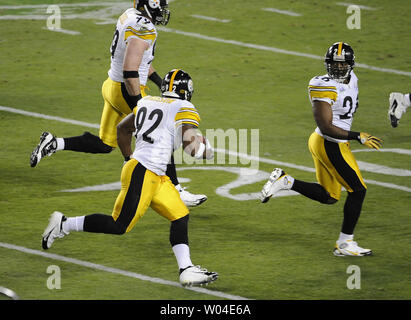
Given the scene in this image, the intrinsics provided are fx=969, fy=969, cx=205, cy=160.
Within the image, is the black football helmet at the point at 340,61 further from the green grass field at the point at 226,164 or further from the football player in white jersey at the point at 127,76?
the football player in white jersey at the point at 127,76

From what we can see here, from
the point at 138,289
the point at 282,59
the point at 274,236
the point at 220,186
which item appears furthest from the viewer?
the point at 282,59

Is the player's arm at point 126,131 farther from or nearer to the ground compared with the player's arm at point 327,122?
nearer to the ground

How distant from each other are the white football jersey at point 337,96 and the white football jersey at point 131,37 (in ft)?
6.00

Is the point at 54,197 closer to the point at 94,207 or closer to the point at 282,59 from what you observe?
the point at 94,207

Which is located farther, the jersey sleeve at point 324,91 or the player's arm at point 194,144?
the jersey sleeve at point 324,91

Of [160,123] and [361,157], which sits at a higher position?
[160,123]

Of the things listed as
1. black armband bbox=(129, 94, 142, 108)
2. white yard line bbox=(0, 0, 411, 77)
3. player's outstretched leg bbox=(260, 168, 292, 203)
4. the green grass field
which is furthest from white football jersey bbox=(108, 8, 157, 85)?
white yard line bbox=(0, 0, 411, 77)

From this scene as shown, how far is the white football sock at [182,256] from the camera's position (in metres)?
7.12

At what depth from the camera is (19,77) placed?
549 inches

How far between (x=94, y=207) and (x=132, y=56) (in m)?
1.44

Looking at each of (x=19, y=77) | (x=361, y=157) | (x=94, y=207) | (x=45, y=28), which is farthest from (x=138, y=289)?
(x=45, y=28)

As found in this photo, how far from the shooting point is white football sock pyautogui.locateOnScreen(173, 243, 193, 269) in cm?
712

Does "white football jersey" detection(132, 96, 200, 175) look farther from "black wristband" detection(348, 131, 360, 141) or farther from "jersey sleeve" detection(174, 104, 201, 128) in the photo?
"black wristband" detection(348, 131, 360, 141)

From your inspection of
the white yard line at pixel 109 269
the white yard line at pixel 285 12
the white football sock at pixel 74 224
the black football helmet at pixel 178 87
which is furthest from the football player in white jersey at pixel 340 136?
the white yard line at pixel 285 12
